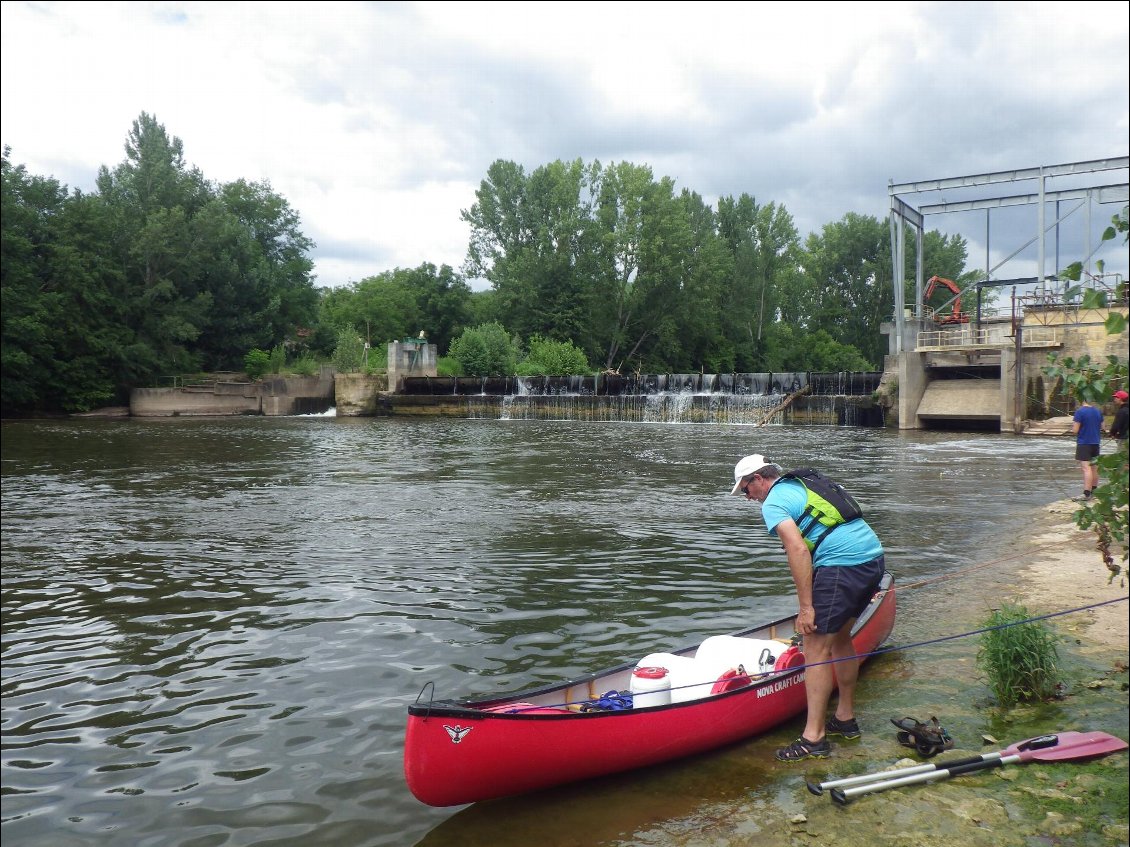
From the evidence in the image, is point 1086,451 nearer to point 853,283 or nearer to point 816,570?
point 816,570

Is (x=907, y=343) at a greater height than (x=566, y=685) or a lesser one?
greater

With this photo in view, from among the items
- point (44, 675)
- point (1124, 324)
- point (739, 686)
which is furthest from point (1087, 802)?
point (44, 675)

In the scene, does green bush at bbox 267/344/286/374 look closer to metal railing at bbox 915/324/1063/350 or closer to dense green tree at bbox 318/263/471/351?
dense green tree at bbox 318/263/471/351

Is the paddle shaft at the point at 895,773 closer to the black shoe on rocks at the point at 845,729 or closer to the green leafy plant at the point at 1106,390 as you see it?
the black shoe on rocks at the point at 845,729

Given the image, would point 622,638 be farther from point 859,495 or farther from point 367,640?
point 859,495

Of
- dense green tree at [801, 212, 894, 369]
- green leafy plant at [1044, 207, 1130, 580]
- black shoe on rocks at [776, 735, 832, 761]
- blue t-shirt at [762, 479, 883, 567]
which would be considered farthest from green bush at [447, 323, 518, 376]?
green leafy plant at [1044, 207, 1130, 580]

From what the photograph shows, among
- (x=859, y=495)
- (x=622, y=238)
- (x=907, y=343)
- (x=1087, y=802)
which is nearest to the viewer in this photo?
(x=1087, y=802)

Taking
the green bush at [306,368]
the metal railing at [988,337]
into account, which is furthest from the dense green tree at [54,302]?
the metal railing at [988,337]

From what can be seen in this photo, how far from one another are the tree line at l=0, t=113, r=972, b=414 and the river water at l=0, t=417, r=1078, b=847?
2983cm

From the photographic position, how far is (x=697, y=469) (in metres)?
20.2

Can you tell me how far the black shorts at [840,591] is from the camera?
521 cm

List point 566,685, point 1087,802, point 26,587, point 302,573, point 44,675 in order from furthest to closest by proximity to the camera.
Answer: point 302,573
point 26,587
point 44,675
point 566,685
point 1087,802

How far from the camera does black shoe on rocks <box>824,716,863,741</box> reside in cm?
548

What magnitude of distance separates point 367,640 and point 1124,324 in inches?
246
